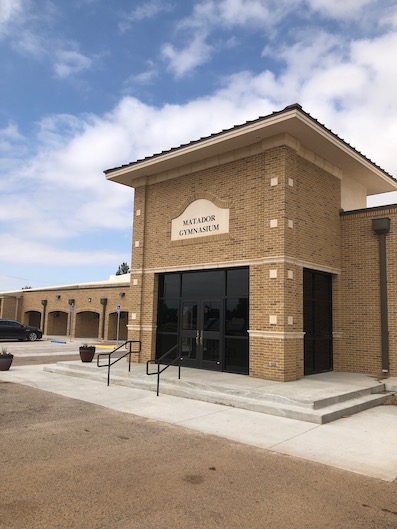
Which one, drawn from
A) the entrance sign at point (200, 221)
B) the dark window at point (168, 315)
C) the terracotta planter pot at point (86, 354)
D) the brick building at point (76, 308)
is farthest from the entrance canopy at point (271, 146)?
the brick building at point (76, 308)

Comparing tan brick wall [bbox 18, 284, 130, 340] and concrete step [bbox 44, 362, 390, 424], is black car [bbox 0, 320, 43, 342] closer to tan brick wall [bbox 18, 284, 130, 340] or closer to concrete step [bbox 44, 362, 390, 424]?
tan brick wall [bbox 18, 284, 130, 340]

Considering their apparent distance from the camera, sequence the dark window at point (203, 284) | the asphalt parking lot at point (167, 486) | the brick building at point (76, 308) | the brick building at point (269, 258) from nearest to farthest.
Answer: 1. the asphalt parking lot at point (167, 486)
2. the brick building at point (269, 258)
3. the dark window at point (203, 284)
4. the brick building at point (76, 308)

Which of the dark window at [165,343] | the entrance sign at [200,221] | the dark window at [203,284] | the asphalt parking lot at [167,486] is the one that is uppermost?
the entrance sign at [200,221]

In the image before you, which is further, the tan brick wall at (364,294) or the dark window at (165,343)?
the dark window at (165,343)

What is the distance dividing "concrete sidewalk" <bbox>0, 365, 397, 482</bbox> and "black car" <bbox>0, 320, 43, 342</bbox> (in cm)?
2059

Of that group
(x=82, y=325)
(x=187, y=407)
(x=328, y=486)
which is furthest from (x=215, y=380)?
(x=82, y=325)

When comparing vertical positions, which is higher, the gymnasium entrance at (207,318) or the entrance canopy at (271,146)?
the entrance canopy at (271,146)

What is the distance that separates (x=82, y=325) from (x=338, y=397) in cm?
3173

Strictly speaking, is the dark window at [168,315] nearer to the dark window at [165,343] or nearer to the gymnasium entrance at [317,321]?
the dark window at [165,343]

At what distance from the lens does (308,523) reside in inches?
160

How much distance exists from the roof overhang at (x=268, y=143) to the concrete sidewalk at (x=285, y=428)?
274 inches

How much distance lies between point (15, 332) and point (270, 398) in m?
25.4

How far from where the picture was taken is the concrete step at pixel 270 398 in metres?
8.22

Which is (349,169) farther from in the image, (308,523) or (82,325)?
(82,325)
